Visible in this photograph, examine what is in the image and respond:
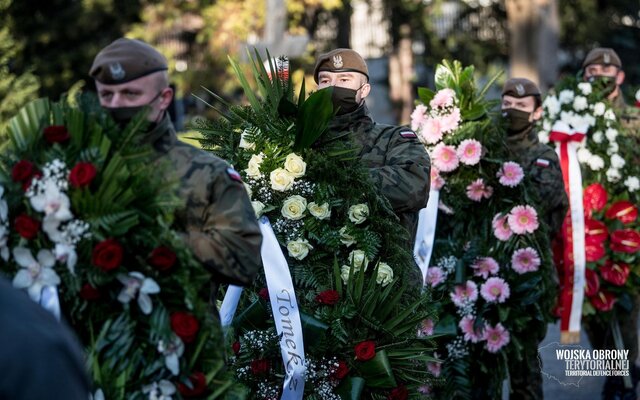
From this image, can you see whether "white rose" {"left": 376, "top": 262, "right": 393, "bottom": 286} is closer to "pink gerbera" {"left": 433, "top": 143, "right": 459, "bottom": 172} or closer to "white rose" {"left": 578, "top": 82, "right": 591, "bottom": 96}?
"pink gerbera" {"left": 433, "top": 143, "right": 459, "bottom": 172}

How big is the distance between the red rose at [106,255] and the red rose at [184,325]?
26cm

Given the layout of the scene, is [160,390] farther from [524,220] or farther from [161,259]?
[524,220]

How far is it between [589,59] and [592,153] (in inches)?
41.3

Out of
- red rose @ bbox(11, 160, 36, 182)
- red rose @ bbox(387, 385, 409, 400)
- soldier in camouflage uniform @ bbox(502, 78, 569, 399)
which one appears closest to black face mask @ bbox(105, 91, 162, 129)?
red rose @ bbox(11, 160, 36, 182)

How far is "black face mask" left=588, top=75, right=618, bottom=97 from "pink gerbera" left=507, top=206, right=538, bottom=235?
212 cm

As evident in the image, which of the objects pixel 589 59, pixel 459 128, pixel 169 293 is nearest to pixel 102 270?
pixel 169 293

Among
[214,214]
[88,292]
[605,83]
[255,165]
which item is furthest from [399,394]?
[605,83]

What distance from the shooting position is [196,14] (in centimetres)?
2662

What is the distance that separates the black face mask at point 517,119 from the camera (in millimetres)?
8117

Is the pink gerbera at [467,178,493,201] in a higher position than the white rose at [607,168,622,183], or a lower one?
higher

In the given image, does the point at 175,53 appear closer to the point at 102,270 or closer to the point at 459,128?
the point at 459,128

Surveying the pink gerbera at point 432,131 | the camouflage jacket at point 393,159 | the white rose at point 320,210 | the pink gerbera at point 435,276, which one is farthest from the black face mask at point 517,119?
the white rose at point 320,210

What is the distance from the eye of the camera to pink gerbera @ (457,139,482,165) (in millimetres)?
7570

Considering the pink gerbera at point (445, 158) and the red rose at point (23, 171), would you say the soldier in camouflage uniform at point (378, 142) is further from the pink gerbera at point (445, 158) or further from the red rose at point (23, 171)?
the red rose at point (23, 171)
